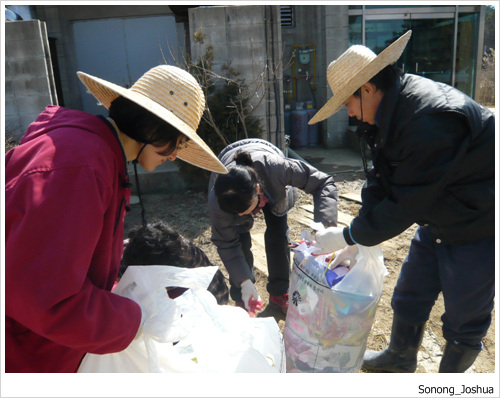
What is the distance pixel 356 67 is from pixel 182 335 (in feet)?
4.12

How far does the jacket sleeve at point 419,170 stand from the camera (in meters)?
1.49

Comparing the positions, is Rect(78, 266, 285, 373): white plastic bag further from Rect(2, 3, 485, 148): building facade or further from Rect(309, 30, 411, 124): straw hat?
Rect(2, 3, 485, 148): building facade

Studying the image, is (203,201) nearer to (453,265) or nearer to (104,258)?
(453,265)

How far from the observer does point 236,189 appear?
2.06 metres

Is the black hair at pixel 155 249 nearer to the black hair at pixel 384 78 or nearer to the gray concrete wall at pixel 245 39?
the black hair at pixel 384 78

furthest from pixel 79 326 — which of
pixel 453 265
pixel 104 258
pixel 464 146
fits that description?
pixel 453 265

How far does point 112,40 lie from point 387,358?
7087 mm

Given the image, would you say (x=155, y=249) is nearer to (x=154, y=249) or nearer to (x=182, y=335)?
(x=154, y=249)

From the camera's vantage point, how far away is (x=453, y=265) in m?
1.78

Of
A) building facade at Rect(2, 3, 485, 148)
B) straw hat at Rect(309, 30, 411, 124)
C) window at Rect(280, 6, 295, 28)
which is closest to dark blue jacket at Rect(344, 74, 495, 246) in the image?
straw hat at Rect(309, 30, 411, 124)

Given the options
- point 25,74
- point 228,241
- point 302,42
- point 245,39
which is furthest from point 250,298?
point 302,42

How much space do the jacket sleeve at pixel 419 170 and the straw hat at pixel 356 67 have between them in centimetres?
29

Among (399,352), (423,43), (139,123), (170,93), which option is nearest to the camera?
(139,123)

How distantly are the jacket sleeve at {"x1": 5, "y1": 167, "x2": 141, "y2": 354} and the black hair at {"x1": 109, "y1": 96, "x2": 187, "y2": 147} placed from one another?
0.25m
